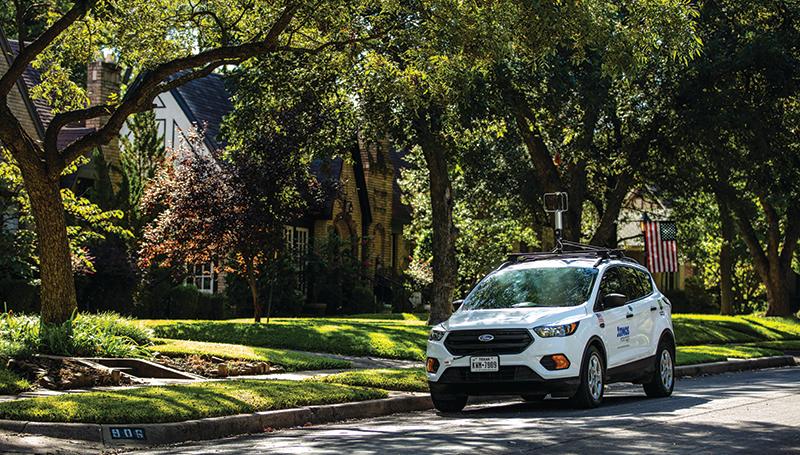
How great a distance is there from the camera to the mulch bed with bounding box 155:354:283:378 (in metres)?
17.3

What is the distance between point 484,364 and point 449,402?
99 centimetres

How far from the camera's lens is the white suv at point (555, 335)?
1313cm

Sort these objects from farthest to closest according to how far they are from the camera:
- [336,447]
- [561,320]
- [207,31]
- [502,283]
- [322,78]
Result: 1. [322,78]
2. [207,31]
3. [502,283]
4. [561,320]
5. [336,447]

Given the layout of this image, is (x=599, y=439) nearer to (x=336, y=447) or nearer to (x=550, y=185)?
(x=336, y=447)

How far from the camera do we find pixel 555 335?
13180 mm

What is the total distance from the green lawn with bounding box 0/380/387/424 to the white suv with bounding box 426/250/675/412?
1.49m

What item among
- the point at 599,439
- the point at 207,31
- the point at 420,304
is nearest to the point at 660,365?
the point at 599,439

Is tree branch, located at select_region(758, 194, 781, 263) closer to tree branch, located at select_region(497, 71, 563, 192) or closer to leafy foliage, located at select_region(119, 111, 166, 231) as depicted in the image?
tree branch, located at select_region(497, 71, 563, 192)

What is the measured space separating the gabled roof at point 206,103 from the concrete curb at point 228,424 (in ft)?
81.1

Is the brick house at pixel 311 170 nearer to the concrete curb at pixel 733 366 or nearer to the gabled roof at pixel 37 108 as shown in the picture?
the gabled roof at pixel 37 108

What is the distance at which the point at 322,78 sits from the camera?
25.5 metres

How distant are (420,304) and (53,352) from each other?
28606 mm

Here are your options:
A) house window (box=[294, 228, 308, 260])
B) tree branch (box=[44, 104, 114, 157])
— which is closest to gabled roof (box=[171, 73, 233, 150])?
house window (box=[294, 228, 308, 260])

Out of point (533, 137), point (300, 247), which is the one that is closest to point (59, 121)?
point (533, 137)
